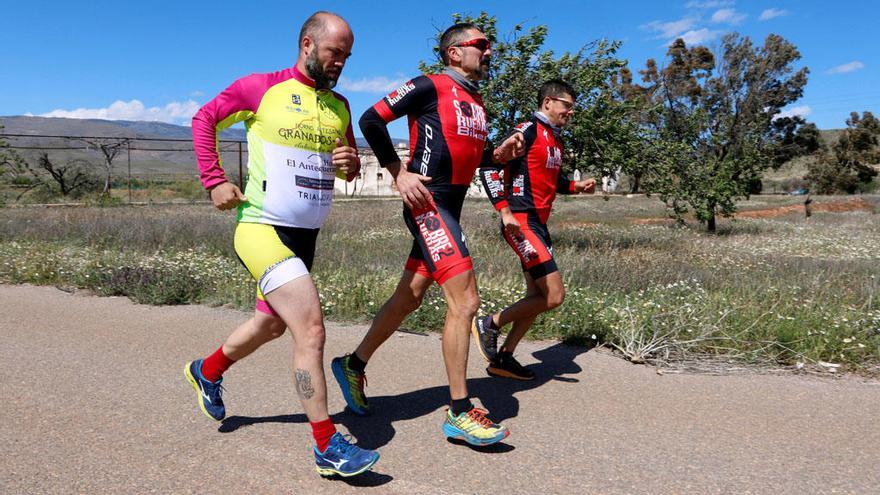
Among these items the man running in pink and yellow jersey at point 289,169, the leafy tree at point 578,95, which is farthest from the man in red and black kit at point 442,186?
the leafy tree at point 578,95

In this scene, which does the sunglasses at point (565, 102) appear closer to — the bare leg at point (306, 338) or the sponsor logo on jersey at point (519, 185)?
the sponsor logo on jersey at point (519, 185)

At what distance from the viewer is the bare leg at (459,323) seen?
3.62 m

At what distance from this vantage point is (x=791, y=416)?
397cm

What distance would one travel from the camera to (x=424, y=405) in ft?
13.7

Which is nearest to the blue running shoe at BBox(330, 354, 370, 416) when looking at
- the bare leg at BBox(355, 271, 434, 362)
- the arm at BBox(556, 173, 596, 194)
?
the bare leg at BBox(355, 271, 434, 362)

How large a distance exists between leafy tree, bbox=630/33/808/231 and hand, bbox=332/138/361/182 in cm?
1277

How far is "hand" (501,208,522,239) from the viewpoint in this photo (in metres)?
4.79

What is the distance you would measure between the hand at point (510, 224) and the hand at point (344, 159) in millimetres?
1526

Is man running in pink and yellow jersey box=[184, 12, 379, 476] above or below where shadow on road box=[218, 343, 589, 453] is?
above

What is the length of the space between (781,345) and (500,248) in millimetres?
7414

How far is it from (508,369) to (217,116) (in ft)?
8.72

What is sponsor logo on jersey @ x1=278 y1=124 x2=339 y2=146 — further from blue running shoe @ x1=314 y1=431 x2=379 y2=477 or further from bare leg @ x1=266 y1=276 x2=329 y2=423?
blue running shoe @ x1=314 y1=431 x2=379 y2=477

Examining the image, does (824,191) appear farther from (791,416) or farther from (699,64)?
(791,416)

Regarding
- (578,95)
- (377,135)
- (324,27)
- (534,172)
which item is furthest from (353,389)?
(578,95)
